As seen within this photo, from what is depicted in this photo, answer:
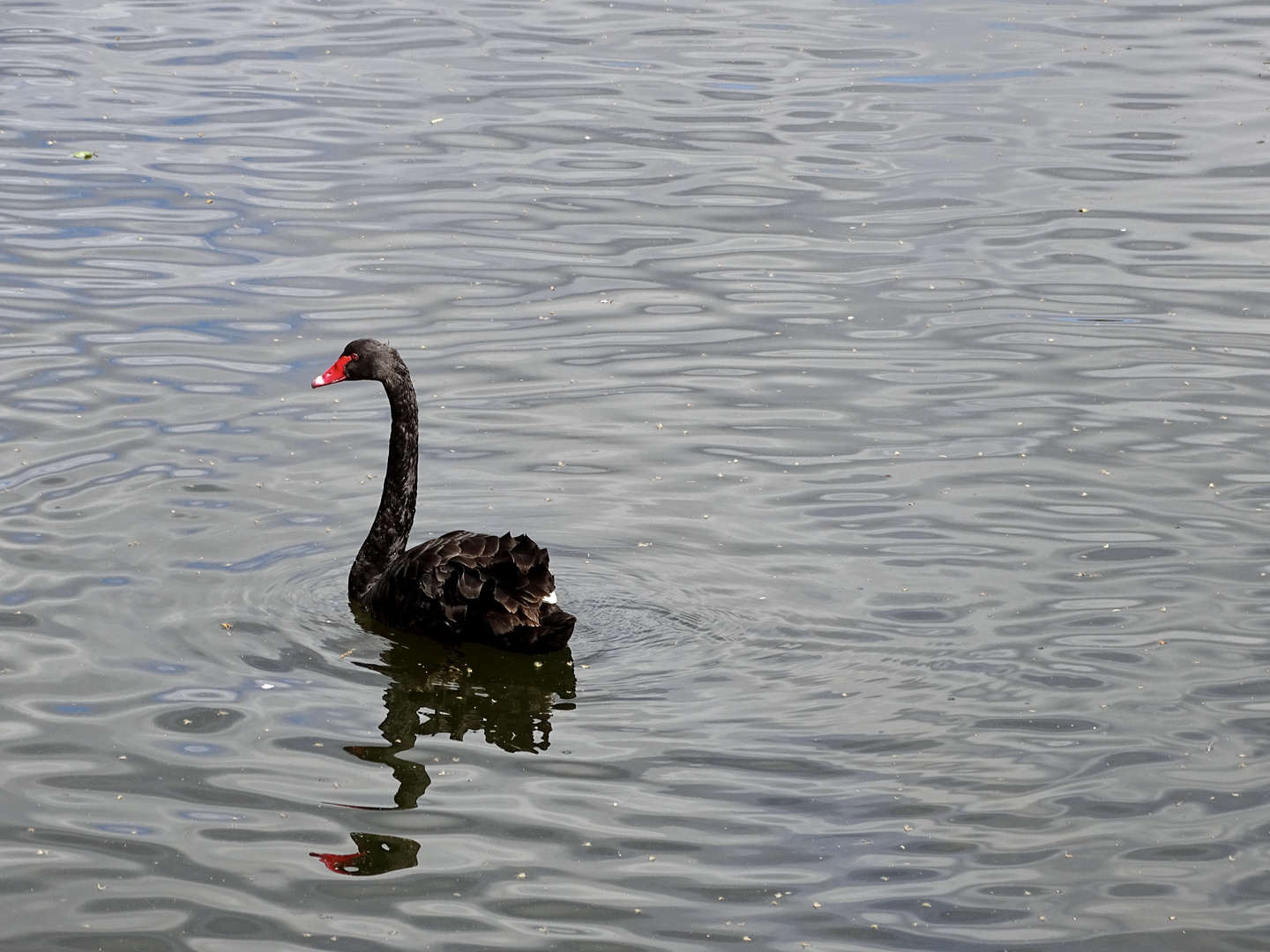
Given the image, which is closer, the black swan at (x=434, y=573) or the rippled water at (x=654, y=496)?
the rippled water at (x=654, y=496)

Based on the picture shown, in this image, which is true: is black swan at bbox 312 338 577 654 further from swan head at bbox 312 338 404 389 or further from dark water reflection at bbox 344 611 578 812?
dark water reflection at bbox 344 611 578 812

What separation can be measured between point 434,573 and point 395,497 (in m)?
0.81

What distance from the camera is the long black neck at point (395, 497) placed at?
8.99m

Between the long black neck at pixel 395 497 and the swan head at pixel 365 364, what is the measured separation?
2 centimetres

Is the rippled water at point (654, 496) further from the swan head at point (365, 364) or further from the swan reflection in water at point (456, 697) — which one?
the swan head at point (365, 364)

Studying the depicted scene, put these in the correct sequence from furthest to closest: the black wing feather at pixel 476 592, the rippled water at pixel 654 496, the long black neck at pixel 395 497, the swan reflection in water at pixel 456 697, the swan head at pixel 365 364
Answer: the swan head at pixel 365 364
the long black neck at pixel 395 497
the black wing feather at pixel 476 592
the swan reflection in water at pixel 456 697
the rippled water at pixel 654 496

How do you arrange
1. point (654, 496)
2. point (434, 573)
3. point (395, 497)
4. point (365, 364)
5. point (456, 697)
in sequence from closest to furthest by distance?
point (456, 697) → point (434, 573) → point (395, 497) → point (365, 364) → point (654, 496)

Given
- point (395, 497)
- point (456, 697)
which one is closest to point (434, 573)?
point (456, 697)

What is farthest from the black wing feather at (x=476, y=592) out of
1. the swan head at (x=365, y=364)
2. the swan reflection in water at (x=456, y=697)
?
the swan head at (x=365, y=364)

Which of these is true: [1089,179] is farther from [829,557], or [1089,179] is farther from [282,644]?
[282,644]

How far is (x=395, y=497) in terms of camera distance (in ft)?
29.9

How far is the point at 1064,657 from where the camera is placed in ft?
27.3

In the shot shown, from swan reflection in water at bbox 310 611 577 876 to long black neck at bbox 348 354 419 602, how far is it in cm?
23

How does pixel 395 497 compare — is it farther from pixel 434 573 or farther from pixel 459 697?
pixel 459 697
